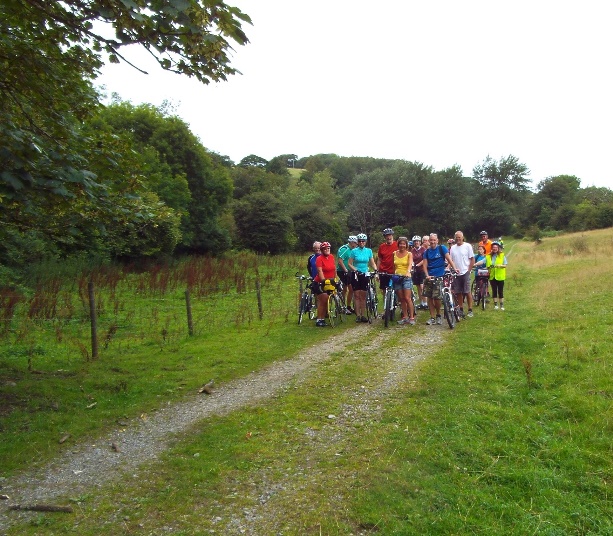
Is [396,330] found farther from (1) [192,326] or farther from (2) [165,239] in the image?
(2) [165,239]

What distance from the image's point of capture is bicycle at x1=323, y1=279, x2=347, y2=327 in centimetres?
1088

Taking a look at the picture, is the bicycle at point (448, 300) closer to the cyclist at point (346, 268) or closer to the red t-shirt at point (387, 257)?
the red t-shirt at point (387, 257)

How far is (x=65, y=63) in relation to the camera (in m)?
5.82

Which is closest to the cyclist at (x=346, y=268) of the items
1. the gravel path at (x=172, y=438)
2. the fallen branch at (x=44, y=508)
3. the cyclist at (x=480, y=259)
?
the cyclist at (x=480, y=259)

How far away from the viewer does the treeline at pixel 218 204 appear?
6031mm

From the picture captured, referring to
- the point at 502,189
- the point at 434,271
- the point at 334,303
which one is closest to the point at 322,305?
the point at 334,303

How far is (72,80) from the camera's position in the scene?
19.9 feet

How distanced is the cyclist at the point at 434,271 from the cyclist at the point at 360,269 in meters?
1.26

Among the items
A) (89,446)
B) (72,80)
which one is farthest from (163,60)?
(89,446)

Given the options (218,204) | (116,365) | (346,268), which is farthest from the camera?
(218,204)

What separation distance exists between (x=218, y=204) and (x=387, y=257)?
25.6m

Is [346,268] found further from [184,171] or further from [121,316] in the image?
[184,171]

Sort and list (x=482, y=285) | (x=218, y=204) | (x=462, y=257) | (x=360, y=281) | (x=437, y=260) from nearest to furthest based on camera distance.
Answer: (x=437, y=260) < (x=360, y=281) < (x=462, y=257) < (x=482, y=285) < (x=218, y=204)

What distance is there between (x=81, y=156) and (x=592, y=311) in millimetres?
10463
